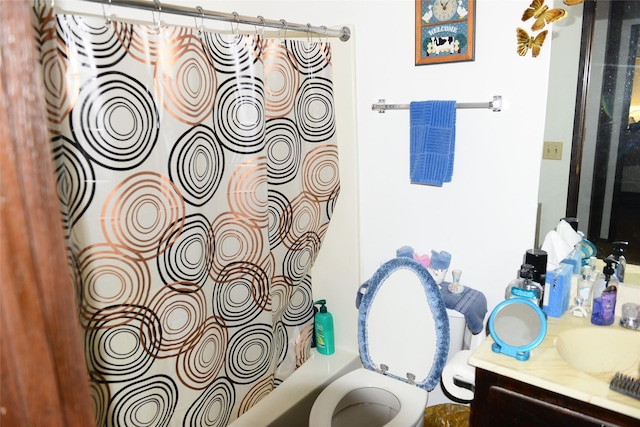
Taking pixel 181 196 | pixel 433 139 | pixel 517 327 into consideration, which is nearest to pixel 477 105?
pixel 433 139

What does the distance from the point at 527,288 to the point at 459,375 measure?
1.28 feet

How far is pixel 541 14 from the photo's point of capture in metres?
1.48

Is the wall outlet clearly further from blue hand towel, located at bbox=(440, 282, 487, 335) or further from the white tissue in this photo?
blue hand towel, located at bbox=(440, 282, 487, 335)

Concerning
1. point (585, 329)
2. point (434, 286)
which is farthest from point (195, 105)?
point (585, 329)

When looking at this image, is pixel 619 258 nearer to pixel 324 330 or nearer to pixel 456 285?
pixel 456 285

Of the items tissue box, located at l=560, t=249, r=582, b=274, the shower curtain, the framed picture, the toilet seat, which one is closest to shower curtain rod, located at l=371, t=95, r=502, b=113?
the framed picture

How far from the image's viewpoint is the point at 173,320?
1430 millimetres

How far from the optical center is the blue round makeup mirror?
130 cm

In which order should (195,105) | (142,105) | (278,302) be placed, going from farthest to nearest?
1. (278,302)
2. (195,105)
3. (142,105)

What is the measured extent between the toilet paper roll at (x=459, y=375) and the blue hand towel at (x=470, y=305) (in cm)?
12

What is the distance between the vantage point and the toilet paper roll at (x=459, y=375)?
1.56 metres

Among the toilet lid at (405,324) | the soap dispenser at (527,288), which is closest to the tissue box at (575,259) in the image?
the soap dispenser at (527,288)

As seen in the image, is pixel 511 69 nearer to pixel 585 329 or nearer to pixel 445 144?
pixel 445 144

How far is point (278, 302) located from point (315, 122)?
76 cm
